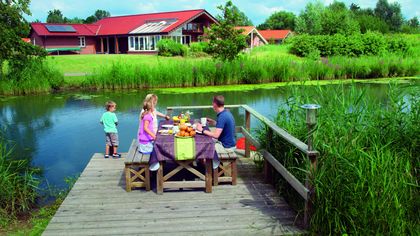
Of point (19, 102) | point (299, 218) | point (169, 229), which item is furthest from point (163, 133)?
point (19, 102)

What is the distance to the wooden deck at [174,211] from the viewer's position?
4.30m

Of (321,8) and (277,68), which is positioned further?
(321,8)

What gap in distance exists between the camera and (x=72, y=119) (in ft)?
43.0

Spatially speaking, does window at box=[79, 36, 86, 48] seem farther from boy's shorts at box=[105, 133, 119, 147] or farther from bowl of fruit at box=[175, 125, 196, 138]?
bowl of fruit at box=[175, 125, 196, 138]

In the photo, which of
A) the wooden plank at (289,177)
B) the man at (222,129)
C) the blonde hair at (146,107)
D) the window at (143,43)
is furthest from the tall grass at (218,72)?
the window at (143,43)

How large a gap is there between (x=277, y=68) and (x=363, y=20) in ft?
131

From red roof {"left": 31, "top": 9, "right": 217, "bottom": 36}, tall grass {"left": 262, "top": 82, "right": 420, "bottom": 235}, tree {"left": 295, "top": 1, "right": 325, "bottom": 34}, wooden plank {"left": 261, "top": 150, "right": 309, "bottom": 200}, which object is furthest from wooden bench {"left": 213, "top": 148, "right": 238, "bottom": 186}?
tree {"left": 295, "top": 1, "right": 325, "bottom": 34}

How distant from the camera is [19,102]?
16234 mm

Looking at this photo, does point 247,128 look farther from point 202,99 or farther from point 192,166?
point 202,99

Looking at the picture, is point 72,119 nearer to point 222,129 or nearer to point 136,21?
point 222,129

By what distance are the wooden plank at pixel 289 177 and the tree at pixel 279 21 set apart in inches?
3415

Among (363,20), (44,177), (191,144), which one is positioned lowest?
(44,177)

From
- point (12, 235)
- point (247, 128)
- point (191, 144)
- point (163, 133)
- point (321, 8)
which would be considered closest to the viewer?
point (12, 235)

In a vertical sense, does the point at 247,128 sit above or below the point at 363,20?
below
